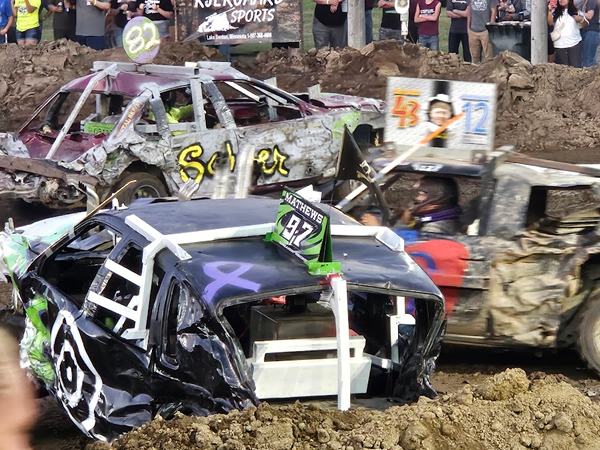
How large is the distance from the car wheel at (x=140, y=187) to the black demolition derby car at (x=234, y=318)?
5.72 metres

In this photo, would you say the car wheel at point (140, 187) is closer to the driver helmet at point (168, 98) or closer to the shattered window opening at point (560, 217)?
the driver helmet at point (168, 98)

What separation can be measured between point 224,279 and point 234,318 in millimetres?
676

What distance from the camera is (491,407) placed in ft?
19.1

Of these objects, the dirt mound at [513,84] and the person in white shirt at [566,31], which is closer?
the dirt mound at [513,84]

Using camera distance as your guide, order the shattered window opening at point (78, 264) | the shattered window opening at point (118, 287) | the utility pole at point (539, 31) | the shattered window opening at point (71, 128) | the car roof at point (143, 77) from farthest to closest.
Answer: the utility pole at point (539, 31), the car roof at point (143, 77), the shattered window opening at point (71, 128), the shattered window opening at point (78, 264), the shattered window opening at point (118, 287)

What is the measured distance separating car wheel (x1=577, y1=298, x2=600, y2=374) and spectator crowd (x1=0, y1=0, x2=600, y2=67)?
11827 mm

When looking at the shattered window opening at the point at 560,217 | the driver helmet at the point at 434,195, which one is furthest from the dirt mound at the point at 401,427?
the driver helmet at the point at 434,195

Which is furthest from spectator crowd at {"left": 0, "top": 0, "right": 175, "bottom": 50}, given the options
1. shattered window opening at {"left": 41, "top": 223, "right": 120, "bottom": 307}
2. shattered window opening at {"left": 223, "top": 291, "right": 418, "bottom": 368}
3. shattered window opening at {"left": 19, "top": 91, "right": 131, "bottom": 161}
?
shattered window opening at {"left": 223, "top": 291, "right": 418, "bottom": 368}

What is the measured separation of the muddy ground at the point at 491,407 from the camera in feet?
18.1

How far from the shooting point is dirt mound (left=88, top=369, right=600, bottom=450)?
18.0ft

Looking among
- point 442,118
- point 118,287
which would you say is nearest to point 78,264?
point 118,287

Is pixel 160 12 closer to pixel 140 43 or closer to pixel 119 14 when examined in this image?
pixel 119 14

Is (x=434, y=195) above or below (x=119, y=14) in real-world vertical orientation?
below

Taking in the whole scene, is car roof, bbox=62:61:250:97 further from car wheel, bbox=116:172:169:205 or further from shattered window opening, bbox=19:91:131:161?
car wheel, bbox=116:172:169:205
